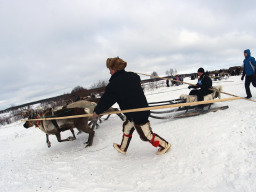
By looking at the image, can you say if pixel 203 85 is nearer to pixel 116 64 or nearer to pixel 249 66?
pixel 249 66

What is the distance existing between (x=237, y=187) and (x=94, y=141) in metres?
4.18

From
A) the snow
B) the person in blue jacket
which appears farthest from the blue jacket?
the snow

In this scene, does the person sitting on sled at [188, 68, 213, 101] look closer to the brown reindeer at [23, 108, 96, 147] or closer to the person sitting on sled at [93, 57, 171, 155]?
the person sitting on sled at [93, 57, 171, 155]

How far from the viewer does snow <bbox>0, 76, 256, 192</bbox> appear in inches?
86.3

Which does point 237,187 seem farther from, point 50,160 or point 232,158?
point 50,160

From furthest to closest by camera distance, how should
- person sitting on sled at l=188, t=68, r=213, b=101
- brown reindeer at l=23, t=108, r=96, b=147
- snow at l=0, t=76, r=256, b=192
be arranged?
person sitting on sled at l=188, t=68, r=213, b=101
brown reindeer at l=23, t=108, r=96, b=147
snow at l=0, t=76, r=256, b=192

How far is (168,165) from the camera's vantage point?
9.11ft

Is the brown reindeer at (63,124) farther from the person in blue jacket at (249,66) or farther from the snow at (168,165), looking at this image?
the person in blue jacket at (249,66)

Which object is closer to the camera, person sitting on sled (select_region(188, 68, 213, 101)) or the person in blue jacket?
person sitting on sled (select_region(188, 68, 213, 101))

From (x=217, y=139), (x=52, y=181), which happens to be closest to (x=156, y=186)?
(x=217, y=139)

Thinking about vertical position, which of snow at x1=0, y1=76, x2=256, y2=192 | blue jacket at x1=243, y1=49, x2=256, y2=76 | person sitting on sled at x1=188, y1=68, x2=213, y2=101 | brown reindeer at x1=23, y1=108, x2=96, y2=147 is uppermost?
blue jacket at x1=243, y1=49, x2=256, y2=76

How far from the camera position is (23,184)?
305 centimetres

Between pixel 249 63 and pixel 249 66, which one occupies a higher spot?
pixel 249 63

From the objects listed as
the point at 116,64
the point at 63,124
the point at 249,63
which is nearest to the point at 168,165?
the point at 116,64
